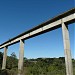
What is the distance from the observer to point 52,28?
12.3 metres

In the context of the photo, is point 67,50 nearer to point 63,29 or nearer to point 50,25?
point 63,29

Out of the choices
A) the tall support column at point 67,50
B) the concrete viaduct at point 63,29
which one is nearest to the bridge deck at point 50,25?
A: the concrete viaduct at point 63,29

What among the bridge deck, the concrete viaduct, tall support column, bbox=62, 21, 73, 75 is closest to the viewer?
tall support column, bbox=62, 21, 73, 75

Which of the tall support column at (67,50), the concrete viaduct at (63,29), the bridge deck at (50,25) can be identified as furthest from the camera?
the bridge deck at (50,25)

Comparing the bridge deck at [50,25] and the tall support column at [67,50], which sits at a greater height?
the bridge deck at [50,25]

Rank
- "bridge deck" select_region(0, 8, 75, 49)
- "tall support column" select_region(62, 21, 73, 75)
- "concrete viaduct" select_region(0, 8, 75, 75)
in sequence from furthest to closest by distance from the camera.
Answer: "bridge deck" select_region(0, 8, 75, 49), "concrete viaduct" select_region(0, 8, 75, 75), "tall support column" select_region(62, 21, 73, 75)

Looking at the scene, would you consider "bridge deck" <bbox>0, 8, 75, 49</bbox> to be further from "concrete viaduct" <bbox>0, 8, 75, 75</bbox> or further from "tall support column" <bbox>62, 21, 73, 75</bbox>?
"tall support column" <bbox>62, 21, 73, 75</bbox>

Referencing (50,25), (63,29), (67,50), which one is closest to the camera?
(67,50)

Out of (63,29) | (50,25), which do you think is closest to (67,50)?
(63,29)

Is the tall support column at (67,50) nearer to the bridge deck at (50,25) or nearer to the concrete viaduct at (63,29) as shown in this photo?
the concrete viaduct at (63,29)

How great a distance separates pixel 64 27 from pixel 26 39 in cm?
643

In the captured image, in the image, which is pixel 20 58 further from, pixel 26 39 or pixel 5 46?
pixel 5 46

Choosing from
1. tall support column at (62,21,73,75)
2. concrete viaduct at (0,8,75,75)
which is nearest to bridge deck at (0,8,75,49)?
concrete viaduct at (0,8,75,75)

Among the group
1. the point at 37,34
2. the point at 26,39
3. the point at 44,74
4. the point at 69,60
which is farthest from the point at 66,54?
the point at 26,39
